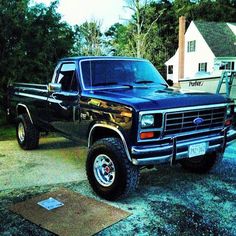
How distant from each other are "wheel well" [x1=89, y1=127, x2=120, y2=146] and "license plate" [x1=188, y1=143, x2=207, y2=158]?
1006mm


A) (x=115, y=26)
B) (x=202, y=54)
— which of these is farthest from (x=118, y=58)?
(x=115, y=26)

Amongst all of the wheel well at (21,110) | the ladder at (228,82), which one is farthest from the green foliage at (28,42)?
the ladder at (228,82)

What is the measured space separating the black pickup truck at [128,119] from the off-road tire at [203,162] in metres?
0.02

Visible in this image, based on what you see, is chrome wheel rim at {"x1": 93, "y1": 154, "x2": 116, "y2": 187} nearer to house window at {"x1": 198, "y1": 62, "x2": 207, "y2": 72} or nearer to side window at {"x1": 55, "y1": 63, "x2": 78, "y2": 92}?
side window at {"x1": 55, "y1": 63, "x2": 78, "y2": 92}

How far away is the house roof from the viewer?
36.0 meters

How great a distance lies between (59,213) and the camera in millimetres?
4422

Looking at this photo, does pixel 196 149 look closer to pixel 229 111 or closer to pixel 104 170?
pixel 229 111

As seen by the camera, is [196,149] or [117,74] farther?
[117,74]

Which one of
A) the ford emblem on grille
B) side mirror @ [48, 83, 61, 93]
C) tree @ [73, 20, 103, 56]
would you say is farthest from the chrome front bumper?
tree @ [73, 20, 103, 56]

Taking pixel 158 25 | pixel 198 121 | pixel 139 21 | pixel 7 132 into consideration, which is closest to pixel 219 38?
pixel 139 21

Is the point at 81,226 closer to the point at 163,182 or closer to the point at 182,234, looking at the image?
the point at 182,234

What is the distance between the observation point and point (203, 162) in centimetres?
596

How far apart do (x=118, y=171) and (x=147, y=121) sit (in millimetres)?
778

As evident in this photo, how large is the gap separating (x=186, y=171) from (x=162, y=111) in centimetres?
223
